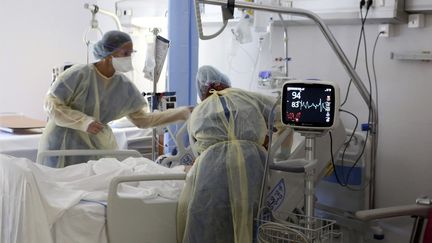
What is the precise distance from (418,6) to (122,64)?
189 centimetres

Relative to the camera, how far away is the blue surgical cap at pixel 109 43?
2.87 metres

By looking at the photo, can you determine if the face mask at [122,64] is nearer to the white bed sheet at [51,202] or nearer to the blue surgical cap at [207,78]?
the blue surgical cap at [207,78]

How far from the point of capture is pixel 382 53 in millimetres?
3344

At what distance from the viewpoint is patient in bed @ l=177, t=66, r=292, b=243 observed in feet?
7.33

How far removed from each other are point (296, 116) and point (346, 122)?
1.61 m

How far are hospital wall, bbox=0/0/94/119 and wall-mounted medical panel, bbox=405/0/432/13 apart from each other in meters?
3.37

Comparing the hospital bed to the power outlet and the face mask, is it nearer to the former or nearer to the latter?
the face mask

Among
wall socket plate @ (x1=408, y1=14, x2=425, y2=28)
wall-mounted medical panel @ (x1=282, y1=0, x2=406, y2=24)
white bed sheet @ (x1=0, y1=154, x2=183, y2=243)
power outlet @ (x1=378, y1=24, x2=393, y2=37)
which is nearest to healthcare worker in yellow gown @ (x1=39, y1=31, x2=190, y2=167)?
white bed sheet @ (x1=0, y1=154, x2=183, y2=243)

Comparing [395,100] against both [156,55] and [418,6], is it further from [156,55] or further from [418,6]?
[156,55]

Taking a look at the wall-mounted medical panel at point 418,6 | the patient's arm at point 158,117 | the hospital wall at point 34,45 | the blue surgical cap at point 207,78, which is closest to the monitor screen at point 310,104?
the blue surgical cap at point 207,78

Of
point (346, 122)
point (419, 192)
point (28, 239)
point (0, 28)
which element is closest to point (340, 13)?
point (346, 122)

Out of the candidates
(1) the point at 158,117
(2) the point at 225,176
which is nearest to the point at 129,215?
(2) the point at 225,176

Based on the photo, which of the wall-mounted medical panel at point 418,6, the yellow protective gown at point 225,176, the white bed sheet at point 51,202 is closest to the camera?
the white bed sheet at point 51,202

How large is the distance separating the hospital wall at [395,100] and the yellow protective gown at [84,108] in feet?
4.05
